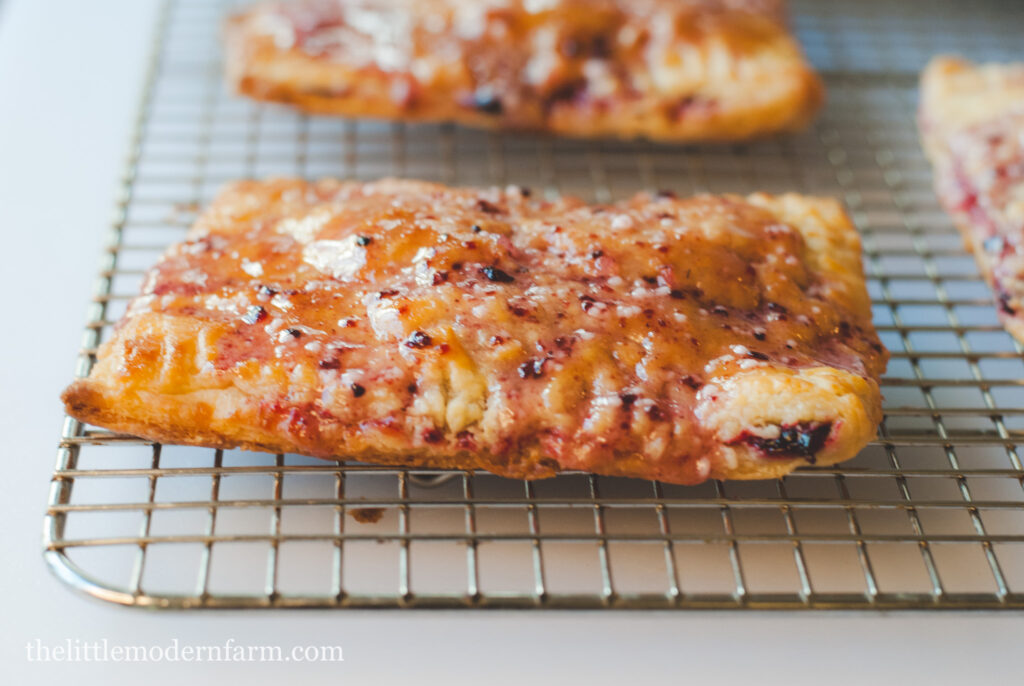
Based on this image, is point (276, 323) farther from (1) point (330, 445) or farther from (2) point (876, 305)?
(2) point (876, 305)

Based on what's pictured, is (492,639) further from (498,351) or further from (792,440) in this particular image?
(792,440)

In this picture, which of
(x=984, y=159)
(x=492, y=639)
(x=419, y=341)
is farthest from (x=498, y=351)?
(x=984, y=159)

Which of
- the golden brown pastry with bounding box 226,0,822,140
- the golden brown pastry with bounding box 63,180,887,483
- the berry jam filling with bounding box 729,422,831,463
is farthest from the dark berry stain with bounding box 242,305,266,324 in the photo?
the golden brown pastry with bounding box 226,0,822,140

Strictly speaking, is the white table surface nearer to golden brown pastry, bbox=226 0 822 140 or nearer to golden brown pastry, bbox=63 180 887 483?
golden brown pastry, bbox=63 180 887 483

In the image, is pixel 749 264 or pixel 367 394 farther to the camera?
pixel 749 264

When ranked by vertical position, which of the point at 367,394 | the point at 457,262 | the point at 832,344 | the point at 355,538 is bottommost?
the point at 355,538

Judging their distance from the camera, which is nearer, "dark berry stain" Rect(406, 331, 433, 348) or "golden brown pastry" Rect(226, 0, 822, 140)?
"dark berry stain" Rect(406, 331, 433, 348)

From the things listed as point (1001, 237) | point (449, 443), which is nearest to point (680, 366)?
point (449, 443)

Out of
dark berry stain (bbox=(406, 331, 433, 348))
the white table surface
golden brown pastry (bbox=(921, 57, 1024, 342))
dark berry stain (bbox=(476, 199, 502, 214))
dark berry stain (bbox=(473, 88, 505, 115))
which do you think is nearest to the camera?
the white table surface
